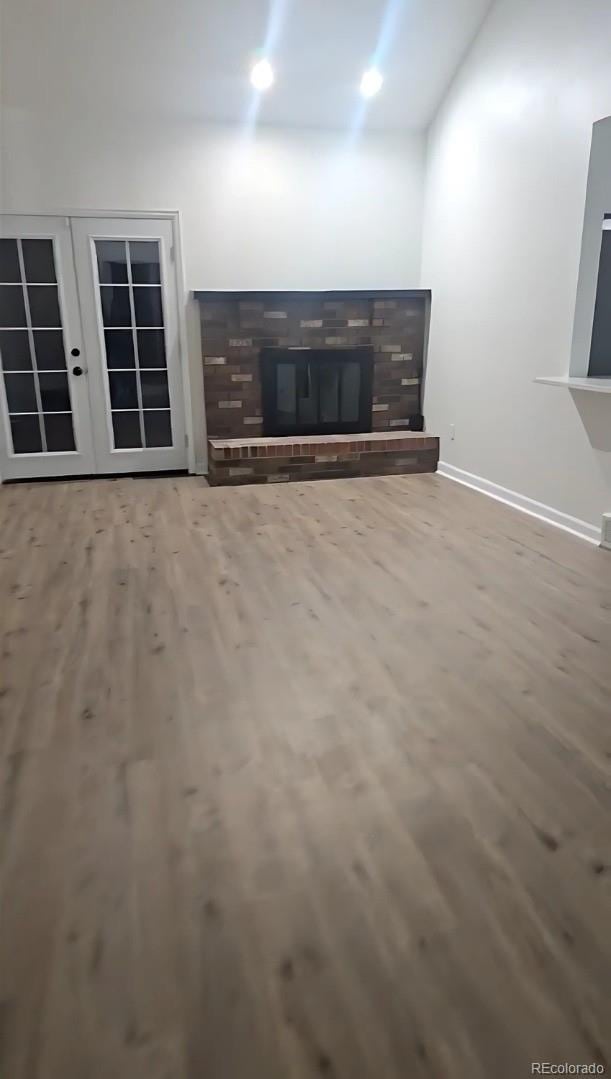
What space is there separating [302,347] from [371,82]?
6.39 feet

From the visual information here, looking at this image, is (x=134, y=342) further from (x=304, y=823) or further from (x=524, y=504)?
(x=304, y=823)

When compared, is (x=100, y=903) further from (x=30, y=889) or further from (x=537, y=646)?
(x=537, y=646)

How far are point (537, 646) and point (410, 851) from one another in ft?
4.26

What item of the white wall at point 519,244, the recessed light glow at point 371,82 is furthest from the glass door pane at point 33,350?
the white wall at point 519,244

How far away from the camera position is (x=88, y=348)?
219 inches

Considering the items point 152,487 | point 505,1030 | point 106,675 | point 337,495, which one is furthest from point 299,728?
point 152,487

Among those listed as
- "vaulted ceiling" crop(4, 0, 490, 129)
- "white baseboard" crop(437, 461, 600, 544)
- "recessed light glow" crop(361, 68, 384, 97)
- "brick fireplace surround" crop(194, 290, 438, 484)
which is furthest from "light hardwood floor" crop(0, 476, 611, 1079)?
"recessed light glow" crop(361, 68, 384, 97)

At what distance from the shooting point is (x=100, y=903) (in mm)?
1539

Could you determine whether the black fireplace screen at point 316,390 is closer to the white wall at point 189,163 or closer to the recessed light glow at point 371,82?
the white wall at point 189,163

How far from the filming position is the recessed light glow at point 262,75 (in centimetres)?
491

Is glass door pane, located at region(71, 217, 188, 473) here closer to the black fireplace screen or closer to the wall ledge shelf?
the black fireplace screen

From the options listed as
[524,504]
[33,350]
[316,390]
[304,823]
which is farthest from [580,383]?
[33,350]

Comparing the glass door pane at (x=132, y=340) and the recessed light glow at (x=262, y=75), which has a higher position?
the recessed light glow at (x=262, y=75)

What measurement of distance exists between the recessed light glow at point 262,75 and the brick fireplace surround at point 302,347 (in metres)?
1.42
